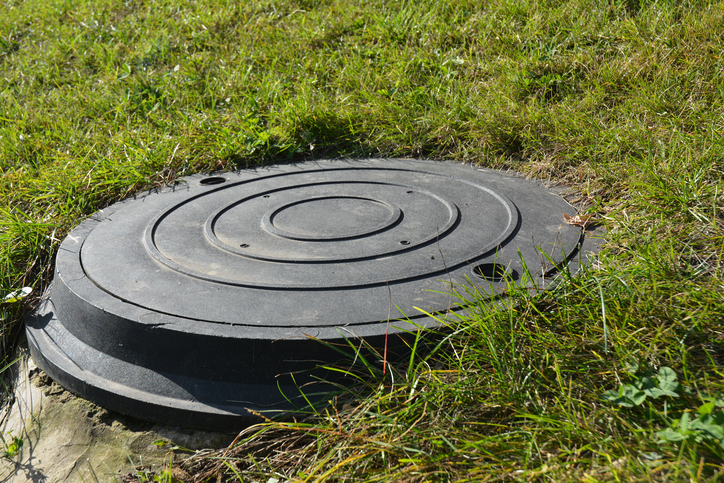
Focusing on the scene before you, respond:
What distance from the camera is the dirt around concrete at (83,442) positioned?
1651mm

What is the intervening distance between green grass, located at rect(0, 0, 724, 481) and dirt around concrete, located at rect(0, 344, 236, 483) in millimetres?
134

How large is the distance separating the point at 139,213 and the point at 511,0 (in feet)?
10.8

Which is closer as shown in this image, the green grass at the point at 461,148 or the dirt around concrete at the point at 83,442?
the green grass at the point at 461,148

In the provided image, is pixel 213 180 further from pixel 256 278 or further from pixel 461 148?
pixel 461 148

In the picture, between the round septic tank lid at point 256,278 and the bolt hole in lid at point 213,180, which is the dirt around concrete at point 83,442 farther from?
the bolt hole in lid at point 213,180

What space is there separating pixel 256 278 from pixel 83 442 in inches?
28.6

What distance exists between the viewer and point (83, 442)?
174 cm

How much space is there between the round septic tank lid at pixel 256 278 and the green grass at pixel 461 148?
16 centimetres

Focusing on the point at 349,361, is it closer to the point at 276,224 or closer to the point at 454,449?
the point at 454,449

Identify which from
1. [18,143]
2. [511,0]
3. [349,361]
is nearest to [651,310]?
[349,361]

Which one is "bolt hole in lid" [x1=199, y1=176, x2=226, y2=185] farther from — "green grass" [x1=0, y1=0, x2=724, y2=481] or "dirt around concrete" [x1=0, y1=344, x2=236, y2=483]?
"dirt around concrete" [x1=0, y1=344, x2=236, y2=483]

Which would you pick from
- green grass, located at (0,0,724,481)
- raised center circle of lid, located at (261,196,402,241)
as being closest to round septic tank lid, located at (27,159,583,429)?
raised center circle of lid, located at (261,196,402,241)

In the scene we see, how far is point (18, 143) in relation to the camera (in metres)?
3.81

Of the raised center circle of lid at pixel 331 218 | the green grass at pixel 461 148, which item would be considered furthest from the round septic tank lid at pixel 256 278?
the green grass at pixel 461 148
